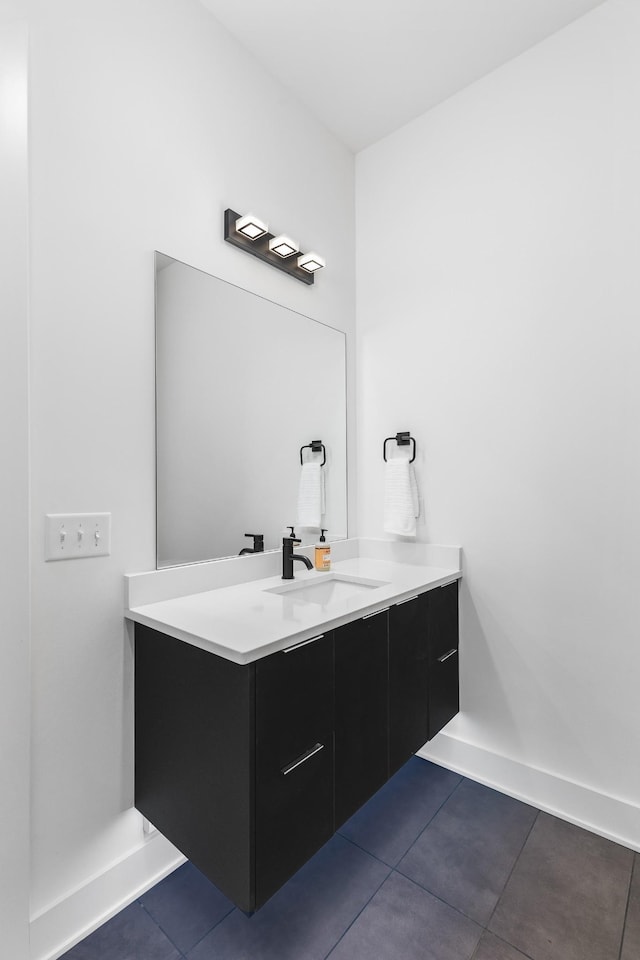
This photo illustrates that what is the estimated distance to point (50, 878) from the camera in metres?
1.24

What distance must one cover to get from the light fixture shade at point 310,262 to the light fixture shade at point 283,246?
55 millimetres

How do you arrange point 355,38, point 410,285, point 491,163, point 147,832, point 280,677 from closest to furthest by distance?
point 280,677, point 147,832, point 355,38, point 491,163, point 410,285

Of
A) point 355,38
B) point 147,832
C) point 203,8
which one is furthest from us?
point 355,38

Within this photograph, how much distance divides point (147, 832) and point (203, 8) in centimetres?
276

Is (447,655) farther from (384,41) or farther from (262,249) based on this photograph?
(384,41)

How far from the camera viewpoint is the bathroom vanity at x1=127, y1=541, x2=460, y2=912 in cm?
111

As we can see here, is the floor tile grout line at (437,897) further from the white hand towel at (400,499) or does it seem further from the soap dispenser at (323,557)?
the white hand towel at (400,499)

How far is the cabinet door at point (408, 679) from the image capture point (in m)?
1.58

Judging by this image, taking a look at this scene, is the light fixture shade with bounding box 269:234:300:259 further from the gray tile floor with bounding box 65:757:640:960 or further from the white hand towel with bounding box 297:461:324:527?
the gray tile floor with bounding box 65:757:640:960

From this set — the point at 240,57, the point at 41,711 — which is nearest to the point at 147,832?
the point at 41,711

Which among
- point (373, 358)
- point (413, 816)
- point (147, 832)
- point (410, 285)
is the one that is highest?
point (410, 285)

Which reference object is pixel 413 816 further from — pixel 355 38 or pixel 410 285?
pixel 355 38

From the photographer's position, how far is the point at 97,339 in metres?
1.36

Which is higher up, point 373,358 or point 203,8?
point 203,8
